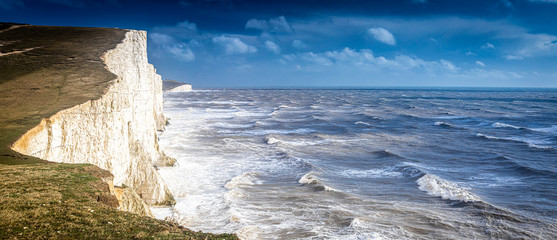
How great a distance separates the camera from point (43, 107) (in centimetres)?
1766

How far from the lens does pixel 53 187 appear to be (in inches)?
409

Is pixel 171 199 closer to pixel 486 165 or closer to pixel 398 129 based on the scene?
pixel 486 165

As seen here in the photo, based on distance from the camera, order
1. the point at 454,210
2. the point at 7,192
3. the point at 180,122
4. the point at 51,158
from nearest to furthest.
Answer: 1. the point at 7,192
2. the point at 51,158
3. the point at 454,210
4. the point at 180,122

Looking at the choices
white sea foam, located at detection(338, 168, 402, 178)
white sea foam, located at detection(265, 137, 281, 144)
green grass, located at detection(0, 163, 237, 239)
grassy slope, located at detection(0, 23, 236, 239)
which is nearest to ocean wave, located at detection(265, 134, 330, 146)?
white sea foam, located at detection(265, 137, 281, 144)

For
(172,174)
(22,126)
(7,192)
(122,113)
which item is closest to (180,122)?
(172,174)

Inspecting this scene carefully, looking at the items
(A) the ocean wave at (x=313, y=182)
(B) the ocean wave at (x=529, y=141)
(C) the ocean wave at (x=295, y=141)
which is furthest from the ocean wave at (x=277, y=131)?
(B) the ocean wave at (x=529, y=141)

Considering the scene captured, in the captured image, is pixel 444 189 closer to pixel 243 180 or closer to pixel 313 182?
pixel 313 182

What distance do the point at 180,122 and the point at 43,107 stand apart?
38.7 metres

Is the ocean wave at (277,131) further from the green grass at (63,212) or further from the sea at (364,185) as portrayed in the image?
the green grass at (63,212)

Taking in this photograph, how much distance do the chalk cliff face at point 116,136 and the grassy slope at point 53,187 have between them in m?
0.66

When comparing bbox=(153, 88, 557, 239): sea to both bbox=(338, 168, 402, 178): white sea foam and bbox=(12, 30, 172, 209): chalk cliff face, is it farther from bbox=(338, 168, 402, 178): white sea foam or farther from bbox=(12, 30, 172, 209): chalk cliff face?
bbox=(12, 30, 172, 209): chalk cliff face

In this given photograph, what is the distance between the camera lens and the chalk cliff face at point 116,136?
14816 millimetres

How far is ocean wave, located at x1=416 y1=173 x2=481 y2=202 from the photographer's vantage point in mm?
20844

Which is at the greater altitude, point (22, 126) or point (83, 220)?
point (22, 126)
